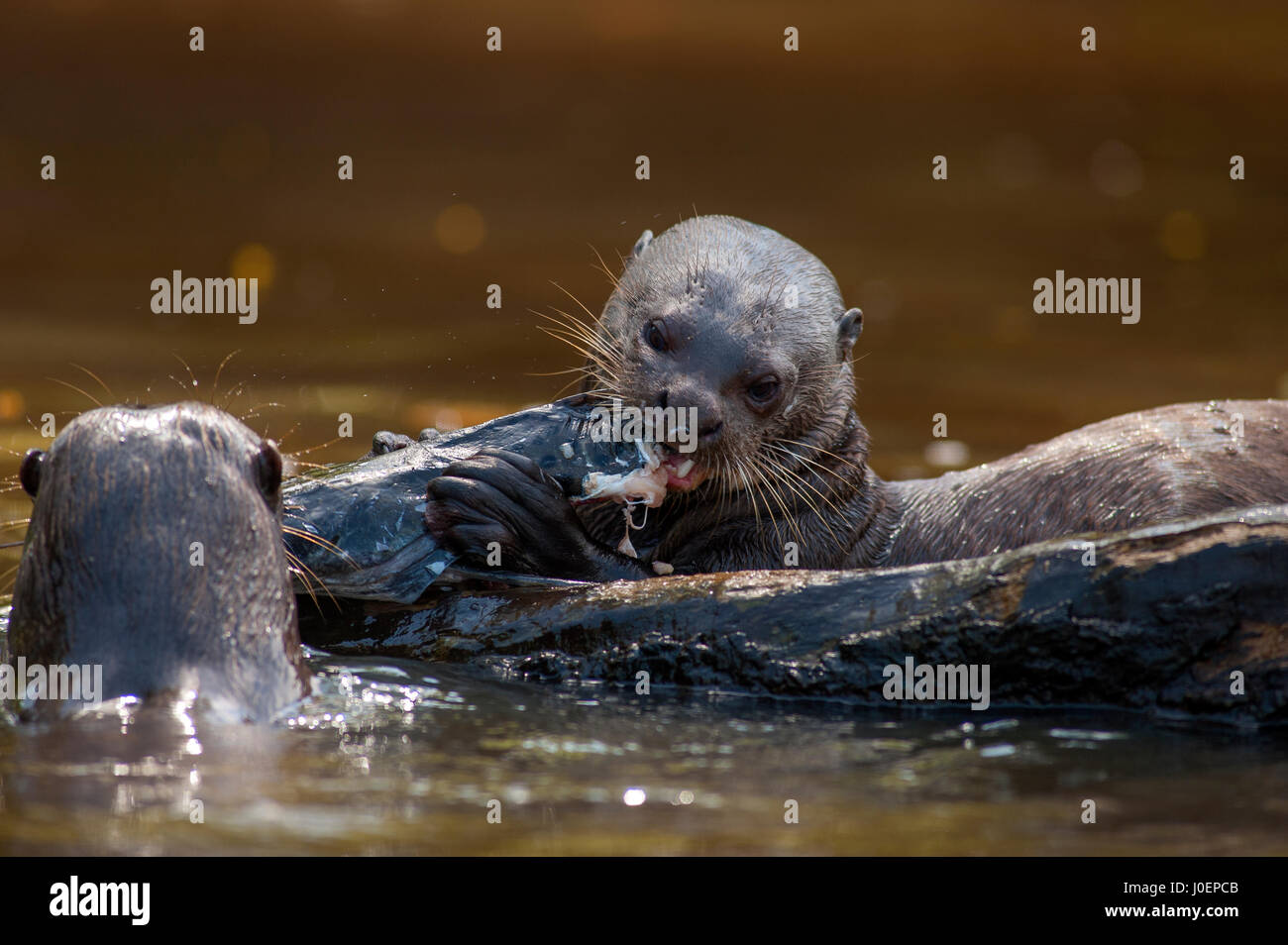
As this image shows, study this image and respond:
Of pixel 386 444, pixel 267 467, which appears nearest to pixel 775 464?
pixel 386 444

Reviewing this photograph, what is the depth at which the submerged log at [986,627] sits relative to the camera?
3201mm

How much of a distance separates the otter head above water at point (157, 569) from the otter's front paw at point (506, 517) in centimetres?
98

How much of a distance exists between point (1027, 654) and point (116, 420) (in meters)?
1.92

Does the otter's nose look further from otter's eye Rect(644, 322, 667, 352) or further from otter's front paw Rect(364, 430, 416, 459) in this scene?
otter's front paw Rect(364, 430, 416, 459)

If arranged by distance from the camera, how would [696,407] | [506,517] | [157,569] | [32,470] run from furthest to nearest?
[696,407]
[506,517]
[32,470]
[157,569]

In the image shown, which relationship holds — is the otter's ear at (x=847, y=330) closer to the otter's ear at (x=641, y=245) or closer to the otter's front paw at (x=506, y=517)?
the otter's ear at (x=641, y=245)

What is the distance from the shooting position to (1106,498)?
4730mm

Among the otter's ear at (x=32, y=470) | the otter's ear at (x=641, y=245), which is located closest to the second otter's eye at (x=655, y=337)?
the otter's ear at (x=641, y=245)

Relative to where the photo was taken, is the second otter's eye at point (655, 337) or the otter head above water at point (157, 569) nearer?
the otter head above water at point (157, 569)

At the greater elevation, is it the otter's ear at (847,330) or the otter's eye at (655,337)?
the otter's ear at (847,330)

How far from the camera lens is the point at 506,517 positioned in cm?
418

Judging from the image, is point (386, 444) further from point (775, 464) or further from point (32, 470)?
point (32, 470)

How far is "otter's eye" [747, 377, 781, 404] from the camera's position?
4711 millimetres

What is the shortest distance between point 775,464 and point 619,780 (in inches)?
82.8
